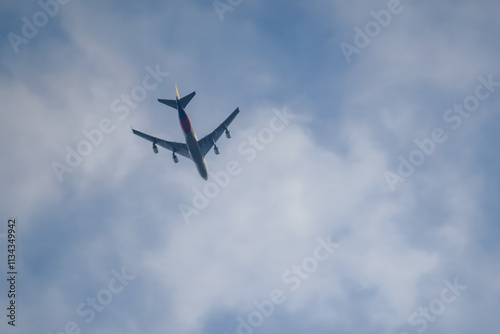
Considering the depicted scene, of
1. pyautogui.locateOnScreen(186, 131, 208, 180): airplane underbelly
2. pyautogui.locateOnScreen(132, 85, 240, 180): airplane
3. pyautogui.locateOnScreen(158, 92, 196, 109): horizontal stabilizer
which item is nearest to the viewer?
pyautogui.locateOnScreen(158, 92, 196, 109): horizontal stabilizer

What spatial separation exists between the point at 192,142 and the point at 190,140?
1.88 ft

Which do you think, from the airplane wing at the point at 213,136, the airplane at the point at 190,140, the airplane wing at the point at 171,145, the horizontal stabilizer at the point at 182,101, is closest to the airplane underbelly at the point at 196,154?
the airplane at the point at 190,140

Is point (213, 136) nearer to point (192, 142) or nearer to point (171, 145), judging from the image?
point (192, 142)

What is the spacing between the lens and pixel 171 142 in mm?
85438

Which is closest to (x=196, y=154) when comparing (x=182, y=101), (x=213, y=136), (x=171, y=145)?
(x=213, y=136)

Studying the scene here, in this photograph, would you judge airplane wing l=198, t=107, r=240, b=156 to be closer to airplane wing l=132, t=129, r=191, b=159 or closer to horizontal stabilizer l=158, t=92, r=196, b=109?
airplane wing l=132, t=129, r=191, b=159

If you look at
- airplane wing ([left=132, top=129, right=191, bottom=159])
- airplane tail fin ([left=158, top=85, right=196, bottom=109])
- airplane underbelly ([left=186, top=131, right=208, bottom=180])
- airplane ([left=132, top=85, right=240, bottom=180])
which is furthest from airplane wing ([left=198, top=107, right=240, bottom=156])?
airplane tail fin ([left=158, top=85, right=196, bottom=109])

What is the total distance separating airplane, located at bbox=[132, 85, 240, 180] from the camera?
239ft

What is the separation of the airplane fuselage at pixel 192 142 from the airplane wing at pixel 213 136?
4.85 meters

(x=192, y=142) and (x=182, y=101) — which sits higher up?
(x=182, y=101)

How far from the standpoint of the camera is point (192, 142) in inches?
3036

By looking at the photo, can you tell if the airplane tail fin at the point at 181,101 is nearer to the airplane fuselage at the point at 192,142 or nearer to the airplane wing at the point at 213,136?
the airplane fuselage at the point at 192,142

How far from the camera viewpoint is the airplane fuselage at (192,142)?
7375cm

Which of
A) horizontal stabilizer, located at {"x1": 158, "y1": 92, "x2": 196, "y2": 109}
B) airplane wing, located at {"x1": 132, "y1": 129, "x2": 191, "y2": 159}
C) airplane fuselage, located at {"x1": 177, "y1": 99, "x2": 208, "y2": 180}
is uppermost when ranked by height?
horizontal stabilizer, located at {"x1": 158, "y1": 92, "x2": 196, "y2": 109}
